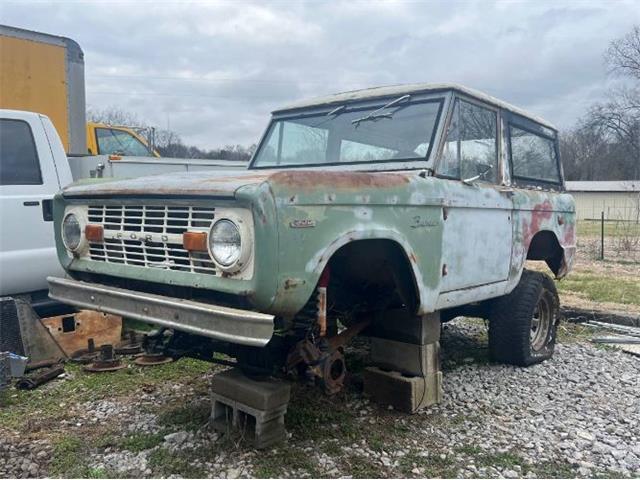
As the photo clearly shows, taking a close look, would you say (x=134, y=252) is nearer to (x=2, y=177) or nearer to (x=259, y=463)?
(x=259, y=463)

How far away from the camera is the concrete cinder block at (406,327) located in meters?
3.93

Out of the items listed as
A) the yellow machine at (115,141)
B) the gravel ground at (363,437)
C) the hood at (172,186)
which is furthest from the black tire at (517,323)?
the yellow machine at (115,141)

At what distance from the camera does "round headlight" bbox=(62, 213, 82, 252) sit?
3.51 meters

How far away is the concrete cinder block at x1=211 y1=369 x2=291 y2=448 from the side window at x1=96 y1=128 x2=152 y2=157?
8.20 meters

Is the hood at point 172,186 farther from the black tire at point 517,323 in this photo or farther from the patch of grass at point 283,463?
the black tire at point 517,323

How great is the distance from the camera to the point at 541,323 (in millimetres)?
5363

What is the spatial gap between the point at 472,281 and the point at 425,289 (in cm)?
68

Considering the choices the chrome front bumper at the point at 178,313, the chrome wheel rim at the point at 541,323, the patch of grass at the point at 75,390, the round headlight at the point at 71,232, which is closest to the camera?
the chrome front bumper at the point at 178,313

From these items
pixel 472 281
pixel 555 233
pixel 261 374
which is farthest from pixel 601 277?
pixel 261 374

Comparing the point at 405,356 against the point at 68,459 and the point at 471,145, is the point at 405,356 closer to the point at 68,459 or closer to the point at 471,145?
the point at 471,145

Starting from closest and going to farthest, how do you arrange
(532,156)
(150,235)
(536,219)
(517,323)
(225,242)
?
(225,242) < (150,235) < (517,323) < (536,219) < (532,156)

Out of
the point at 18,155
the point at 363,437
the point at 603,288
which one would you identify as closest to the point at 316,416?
the point at 363,437

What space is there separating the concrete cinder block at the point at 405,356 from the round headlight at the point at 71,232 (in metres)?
2.08

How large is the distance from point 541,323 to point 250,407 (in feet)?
10.5
